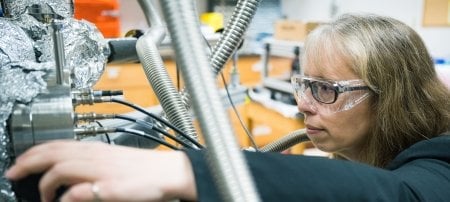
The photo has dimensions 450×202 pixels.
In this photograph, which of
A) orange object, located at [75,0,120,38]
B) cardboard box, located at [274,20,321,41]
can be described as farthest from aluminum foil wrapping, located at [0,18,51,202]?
cardboard box, located at [274,20,321,41]

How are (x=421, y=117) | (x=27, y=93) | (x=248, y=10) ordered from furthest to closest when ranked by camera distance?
1. (x=421, y=117)
2. (x=248, y=10)
3. (x=27, y=93)

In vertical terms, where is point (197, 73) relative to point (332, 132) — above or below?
above

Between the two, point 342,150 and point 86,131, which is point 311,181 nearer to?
point 86,131

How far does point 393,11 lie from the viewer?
12.8ft

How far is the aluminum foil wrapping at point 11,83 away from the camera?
17.6 inches

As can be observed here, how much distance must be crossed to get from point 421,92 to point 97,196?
0.86 m

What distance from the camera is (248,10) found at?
27.7 inches

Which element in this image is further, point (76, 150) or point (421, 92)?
point (421, 92)

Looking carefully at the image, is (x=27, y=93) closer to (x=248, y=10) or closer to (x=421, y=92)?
(x=248, y=10)

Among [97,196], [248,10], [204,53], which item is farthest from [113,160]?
[248,10]

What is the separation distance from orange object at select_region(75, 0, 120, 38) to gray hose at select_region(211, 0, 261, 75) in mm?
567

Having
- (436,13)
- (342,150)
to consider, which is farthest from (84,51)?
(436,13)

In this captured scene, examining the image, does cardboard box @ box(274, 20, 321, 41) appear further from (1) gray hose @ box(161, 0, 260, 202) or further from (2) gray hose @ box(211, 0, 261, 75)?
(1) gray hose @ box(161, 0, 260, 202)

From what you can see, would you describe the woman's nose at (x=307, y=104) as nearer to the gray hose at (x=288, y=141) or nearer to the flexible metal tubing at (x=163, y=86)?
the gray hose at (x=288, y=141)
